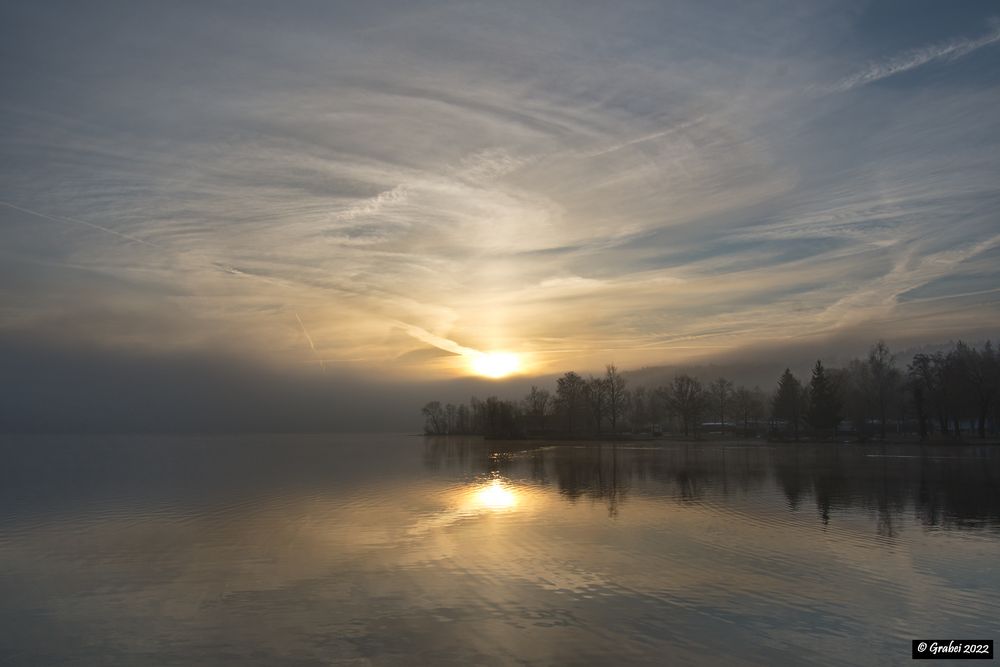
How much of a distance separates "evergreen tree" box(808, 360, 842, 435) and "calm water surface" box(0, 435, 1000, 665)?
75.8 m

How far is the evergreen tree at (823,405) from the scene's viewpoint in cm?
10794

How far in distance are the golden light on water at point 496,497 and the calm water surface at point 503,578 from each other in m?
0.44

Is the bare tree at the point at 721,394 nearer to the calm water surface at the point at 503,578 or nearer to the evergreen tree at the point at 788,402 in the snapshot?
the evergreen tree at the point at 788,402

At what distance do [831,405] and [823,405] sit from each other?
1.22 m

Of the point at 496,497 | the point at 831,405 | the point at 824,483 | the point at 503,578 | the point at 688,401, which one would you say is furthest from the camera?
the point at 688,401

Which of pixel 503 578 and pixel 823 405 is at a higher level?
pixel 823 405

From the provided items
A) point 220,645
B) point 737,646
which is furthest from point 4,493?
point 737,646

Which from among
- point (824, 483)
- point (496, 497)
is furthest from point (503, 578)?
point (824, 483)

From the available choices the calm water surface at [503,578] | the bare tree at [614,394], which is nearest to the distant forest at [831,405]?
the bare tree at [614,394]

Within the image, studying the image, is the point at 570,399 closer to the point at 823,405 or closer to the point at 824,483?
the point at 823,405

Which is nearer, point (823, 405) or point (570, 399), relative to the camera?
point (823, 405)

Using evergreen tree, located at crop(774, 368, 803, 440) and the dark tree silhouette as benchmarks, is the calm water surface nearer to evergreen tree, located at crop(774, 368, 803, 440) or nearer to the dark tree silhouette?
evergreen tree, located at crop(774, 368, 803, 440)

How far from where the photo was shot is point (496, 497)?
38406mm

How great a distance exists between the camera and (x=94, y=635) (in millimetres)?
14078
